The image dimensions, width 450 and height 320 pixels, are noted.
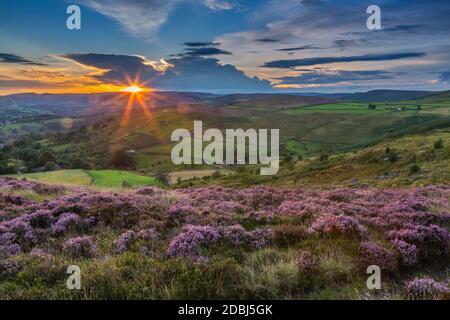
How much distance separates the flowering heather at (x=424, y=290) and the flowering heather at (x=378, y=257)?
96 cm

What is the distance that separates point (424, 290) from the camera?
5539mm

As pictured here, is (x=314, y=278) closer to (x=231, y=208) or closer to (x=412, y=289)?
(x=412, y=289)

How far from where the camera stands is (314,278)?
20.0 feet

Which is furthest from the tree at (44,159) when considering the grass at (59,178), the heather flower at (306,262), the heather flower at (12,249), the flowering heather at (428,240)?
the flowering heather at (428,240)

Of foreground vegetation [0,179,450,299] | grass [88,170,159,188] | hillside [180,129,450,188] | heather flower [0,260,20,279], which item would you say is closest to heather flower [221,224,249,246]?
foreground vegetation [0,179,450,299]

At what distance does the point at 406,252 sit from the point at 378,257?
0.79 m

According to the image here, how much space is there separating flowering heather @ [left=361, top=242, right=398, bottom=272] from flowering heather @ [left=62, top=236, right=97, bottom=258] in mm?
6061

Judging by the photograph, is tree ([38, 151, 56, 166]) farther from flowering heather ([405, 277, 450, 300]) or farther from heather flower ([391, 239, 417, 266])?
flowering heather ([405, 277, 450, 300])

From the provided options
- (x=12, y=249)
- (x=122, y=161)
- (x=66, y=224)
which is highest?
(x=122, y=161)

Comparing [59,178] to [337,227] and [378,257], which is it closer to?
[337,227]

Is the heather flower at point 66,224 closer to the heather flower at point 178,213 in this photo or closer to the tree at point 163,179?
the heather flower at point 178,213

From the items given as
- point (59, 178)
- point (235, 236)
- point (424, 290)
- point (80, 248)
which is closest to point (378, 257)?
point (424, 290)
